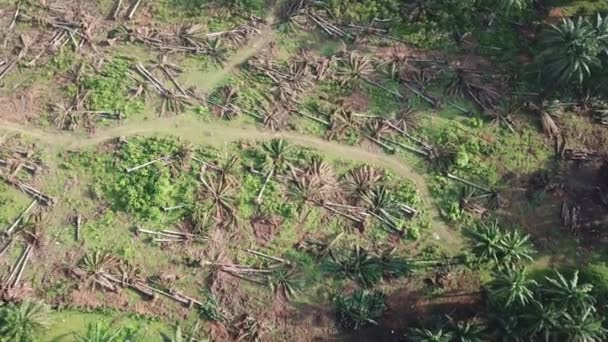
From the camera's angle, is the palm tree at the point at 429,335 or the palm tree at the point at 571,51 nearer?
the palm tree at the point at 429,335

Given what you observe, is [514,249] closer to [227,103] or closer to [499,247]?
[499,247]

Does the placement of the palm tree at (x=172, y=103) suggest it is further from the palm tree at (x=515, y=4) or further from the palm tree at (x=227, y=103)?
the palm tree at (x=515, y=4)

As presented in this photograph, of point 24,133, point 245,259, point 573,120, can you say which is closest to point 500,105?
point 573,120

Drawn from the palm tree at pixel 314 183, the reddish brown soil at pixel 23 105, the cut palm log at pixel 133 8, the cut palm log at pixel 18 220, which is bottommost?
the cut palm log at pixel 18 220

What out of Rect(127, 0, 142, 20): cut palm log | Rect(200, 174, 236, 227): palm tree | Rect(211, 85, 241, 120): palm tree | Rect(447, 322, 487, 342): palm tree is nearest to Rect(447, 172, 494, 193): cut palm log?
Rect(447, 322, 487, 342): palm tree

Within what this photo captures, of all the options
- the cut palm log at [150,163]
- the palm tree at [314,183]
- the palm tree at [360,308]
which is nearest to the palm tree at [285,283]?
the palm tree at [360,308]

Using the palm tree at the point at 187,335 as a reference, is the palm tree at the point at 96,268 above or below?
above

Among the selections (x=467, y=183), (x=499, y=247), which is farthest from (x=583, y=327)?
(x=467, y=183)
